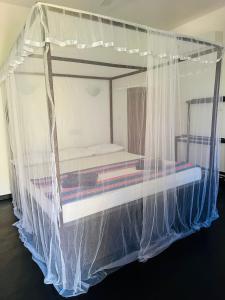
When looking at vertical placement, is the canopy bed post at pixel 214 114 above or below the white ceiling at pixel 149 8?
below

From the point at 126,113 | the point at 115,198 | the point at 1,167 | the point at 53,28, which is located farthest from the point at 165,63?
the point at 1,167

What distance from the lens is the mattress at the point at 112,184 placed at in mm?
1750

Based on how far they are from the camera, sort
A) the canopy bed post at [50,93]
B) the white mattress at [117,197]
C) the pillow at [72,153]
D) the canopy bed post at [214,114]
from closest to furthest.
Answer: the canopy bed post at [50,93] → the white mattress at [117,197] → the pillow at [72,153] → the canopy bed post at [214,114]

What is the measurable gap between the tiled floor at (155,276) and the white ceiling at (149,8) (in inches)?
127

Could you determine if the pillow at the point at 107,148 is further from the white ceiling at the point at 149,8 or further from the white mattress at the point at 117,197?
the white ceiling at the point at 149,8

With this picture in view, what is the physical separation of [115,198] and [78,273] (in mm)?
667

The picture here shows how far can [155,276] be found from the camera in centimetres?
180

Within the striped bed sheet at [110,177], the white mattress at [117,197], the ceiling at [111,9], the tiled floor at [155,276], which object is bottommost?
the tiled floor at [155,276]

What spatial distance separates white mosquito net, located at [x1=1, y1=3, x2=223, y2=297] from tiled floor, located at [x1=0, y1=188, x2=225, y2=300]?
0.28ft

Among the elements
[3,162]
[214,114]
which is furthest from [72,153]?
[3,162]

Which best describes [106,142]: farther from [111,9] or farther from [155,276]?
[111,9]

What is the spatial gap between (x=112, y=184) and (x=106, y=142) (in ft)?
2.25

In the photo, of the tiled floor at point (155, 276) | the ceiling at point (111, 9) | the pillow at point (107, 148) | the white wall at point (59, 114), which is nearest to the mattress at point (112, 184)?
the pillow at point (107, 148)

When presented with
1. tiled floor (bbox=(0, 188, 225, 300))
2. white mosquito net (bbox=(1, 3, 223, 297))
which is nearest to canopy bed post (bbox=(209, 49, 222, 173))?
white mosquito net (bbox=(1, 3, 223, 297))
